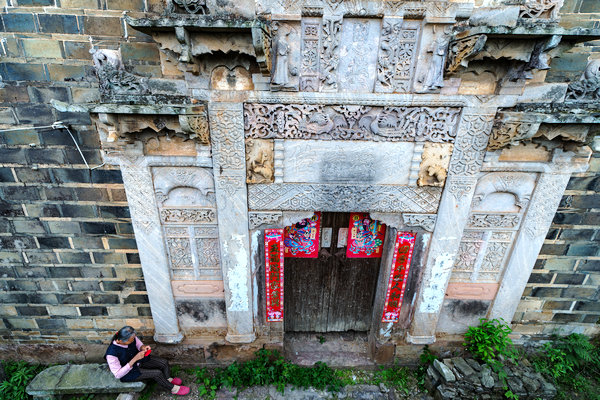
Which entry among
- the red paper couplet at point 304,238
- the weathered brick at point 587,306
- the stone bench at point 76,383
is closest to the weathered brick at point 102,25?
the red paper couplet at point 304,238

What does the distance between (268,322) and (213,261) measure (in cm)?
135

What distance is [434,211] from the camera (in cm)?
389

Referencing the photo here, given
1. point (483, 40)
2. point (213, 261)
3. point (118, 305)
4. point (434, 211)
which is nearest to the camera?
point (483, 40)

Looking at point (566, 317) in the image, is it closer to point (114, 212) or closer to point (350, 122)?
point (350, 122)

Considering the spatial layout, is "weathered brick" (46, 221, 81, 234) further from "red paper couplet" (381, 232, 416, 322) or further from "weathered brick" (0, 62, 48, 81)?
"red paper couplet" (381, 232, 416, 322)

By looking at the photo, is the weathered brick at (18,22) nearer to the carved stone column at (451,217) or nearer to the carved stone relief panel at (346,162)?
the carved stone relief panel at (346,162)

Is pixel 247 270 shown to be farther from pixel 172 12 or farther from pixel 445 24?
pixel 445 24

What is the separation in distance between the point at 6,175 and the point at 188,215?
227 centimetres

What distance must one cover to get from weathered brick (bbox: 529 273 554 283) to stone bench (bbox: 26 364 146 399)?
19.3 ft

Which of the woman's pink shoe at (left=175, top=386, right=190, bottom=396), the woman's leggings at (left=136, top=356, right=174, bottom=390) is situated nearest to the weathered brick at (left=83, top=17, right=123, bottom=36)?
the woman's leggings at (left=136, top=356, right=174, bottom=390)

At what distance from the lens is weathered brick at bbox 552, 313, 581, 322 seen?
4.67m

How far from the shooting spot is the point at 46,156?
3.60 metres

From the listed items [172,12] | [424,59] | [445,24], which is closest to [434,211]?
[424,59]

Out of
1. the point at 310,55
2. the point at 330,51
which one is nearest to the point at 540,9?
the point at 330,51
